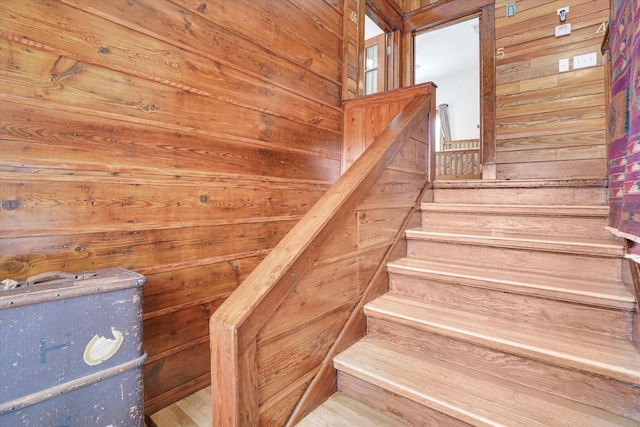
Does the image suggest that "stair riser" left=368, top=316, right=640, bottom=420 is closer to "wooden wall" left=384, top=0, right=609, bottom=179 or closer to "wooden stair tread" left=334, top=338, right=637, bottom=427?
"wooden stair tread" left=334, top=338, right=637, bottom=427

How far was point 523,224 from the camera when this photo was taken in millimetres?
1826

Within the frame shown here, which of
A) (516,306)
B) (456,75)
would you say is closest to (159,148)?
(516,306)

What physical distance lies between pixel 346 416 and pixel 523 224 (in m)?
1.40

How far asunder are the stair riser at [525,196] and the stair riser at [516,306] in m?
0.89

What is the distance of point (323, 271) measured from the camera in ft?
4.30

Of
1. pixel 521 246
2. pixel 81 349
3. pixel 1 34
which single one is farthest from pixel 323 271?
pixel 1 34

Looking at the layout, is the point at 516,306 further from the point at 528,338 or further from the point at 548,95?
the point at 548,95

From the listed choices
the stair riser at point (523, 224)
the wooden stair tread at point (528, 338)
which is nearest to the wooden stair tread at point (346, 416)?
the wooden stair tread at point (528, 338)

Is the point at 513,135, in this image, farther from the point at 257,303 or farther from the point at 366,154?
the point at 257,303

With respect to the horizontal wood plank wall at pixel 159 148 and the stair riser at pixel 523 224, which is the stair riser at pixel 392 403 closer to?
the horizontal wood plank wall at pixel 159 148

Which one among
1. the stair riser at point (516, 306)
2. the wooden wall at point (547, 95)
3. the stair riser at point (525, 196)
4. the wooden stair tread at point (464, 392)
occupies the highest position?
the wooden wall at point (547, 95)

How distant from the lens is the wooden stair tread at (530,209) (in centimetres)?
166

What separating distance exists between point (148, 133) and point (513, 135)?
3.54 m

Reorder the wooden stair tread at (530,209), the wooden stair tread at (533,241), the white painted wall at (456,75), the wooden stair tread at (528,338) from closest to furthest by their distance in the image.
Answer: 1. the wooden stair tread at (528,338)
2. the wooden stair tread at (533,241)
3. the wooden stair tread at (530,209)
4. the white painted wall at (456,75)
